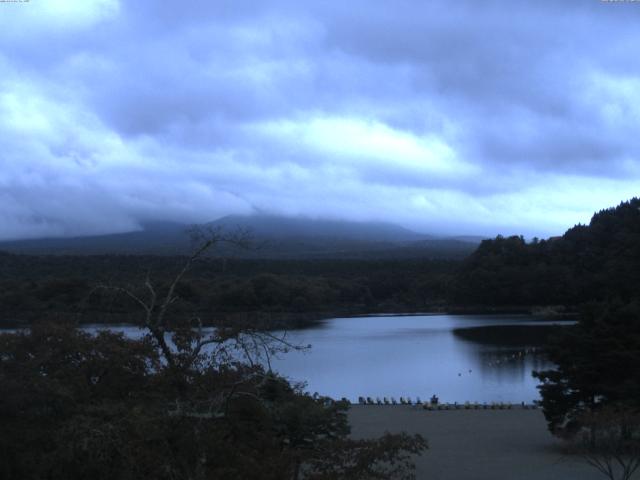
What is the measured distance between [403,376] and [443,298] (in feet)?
115

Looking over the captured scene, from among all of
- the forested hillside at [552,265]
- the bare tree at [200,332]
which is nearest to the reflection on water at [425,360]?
the forested hillside at [552,265]

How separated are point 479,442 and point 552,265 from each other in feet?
141

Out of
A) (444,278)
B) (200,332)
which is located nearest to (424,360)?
(200,332)

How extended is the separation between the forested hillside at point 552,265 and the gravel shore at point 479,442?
1243 inches

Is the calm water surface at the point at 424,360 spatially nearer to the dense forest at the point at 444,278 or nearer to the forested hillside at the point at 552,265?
the dense forest at the point at 444,278

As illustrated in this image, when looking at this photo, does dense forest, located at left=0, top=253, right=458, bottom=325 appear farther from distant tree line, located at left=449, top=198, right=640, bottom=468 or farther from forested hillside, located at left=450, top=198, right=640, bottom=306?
distant tree line, located at left=449, top=198, right=640, bottom=468

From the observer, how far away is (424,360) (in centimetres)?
3259

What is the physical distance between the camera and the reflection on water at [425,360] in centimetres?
2466

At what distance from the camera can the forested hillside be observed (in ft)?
167

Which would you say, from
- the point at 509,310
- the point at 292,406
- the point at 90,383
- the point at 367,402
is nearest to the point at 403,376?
the point at 367,402

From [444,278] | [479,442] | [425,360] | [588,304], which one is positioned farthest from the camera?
[444,278]

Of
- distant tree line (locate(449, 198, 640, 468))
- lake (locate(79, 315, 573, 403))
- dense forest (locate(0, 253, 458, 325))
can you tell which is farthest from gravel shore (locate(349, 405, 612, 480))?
dense forest (locate(0, 253, 458, 325))

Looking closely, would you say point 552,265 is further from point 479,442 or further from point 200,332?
point 200,332

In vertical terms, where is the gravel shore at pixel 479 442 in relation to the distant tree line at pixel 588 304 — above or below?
below
